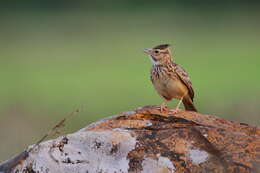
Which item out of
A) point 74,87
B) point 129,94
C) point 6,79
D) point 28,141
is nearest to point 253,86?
point 129,94

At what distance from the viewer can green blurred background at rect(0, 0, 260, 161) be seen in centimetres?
1448

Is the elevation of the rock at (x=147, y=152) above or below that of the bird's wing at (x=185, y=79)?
above

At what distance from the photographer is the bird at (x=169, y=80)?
831 cm

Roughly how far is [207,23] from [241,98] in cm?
1212

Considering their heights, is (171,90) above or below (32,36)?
above

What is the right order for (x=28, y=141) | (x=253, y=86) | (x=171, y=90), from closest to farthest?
1. (x=171, y=90)
2. (x=28, y=141)
3. (x=253, y=86)

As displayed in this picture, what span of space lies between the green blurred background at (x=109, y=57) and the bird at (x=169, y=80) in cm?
260

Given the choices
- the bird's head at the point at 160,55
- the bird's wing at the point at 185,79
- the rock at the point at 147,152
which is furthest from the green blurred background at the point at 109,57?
the rock at the point at 147,152

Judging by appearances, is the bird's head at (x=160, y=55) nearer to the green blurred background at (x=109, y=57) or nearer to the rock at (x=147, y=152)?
the green blurred background at (x=109, y=57)

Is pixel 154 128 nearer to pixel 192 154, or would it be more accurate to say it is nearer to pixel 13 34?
pixel 192 154

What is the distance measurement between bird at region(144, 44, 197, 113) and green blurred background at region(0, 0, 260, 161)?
2603 mm

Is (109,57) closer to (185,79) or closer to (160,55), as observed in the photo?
(160,55)

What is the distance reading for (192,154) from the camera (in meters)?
5.40

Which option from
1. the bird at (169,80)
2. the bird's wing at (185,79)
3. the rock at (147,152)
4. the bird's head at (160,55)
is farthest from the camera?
the bird's head at (160,55)
